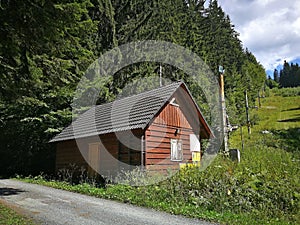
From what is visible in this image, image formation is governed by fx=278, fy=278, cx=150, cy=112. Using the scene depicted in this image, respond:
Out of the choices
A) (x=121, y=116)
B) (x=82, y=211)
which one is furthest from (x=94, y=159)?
(x=82, y=211)

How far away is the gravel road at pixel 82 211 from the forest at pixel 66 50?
10.5 feet

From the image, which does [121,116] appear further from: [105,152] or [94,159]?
[94,159]

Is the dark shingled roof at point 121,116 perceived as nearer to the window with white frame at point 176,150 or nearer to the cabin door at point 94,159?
the cabin door at point 94,159

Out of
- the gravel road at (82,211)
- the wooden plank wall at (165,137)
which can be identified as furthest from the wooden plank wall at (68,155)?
the gravel road at (82,211)

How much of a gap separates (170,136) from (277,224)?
823cm

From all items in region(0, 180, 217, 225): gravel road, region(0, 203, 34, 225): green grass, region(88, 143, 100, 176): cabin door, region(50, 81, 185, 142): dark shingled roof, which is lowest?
region(0, 180, 217, 225): gravel road

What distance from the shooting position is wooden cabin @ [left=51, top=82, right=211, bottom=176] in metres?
12.9

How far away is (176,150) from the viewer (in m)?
14.6

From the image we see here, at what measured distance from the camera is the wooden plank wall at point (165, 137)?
12.9 meters

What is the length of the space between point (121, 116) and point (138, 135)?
2.29 meters

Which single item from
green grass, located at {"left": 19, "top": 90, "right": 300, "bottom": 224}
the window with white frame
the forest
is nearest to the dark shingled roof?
the forest

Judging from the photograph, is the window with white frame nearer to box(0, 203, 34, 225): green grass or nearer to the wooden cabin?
the wooden cabin

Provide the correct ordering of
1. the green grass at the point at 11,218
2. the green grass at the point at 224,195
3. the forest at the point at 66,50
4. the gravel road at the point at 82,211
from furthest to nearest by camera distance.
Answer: the green grass at the point at 224,195 → the gravel road at the point at 82,211 → the forest at the point at 66,50 → the green grass at the point at 11,218

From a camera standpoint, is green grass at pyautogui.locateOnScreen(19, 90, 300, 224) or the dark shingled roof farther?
the dark shingled roof
